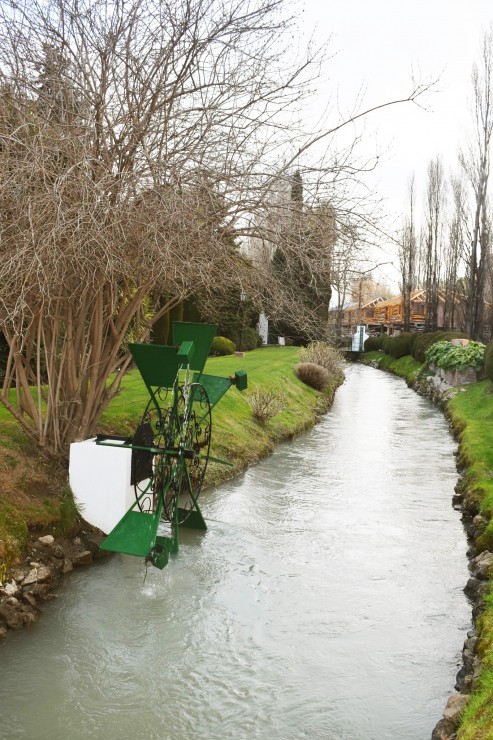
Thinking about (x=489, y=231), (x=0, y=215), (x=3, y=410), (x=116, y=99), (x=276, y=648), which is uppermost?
(x=489, y=231)

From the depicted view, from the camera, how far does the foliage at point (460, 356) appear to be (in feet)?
81.7

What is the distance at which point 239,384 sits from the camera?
36.6ft

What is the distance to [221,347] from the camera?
1187 inches

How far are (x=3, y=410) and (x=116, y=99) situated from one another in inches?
188

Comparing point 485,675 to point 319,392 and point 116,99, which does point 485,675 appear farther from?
point 319,392

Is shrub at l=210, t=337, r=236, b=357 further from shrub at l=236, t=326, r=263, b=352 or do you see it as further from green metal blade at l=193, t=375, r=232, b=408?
green metal blade at l=193, t=375, r=232, b=408

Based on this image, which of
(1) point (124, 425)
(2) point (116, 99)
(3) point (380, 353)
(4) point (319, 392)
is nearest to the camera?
(2) point (116, 99)

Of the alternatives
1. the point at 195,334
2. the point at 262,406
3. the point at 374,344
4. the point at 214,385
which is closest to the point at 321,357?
the point at 262,406

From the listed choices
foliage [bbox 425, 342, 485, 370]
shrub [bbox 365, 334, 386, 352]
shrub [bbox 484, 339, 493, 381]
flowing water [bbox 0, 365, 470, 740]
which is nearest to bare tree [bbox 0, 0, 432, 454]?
flowing water [bbox 0, 365, 470, 740]

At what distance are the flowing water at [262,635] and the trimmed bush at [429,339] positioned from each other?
67.5 ft

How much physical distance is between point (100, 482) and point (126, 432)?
245cm

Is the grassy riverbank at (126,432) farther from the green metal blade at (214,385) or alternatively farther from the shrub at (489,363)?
the shrub at (489,363)

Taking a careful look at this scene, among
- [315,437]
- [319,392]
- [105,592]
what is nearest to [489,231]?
[319,392]

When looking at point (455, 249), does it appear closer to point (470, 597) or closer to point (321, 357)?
point (321, 357)
